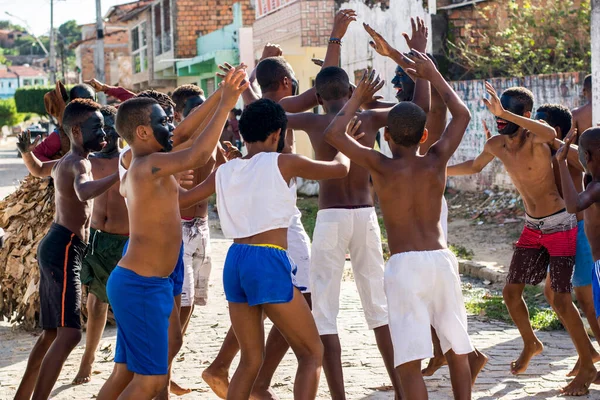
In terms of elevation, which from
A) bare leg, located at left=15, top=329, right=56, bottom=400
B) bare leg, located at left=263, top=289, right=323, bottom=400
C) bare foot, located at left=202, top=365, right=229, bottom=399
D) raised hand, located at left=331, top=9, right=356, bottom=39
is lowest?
bare foot, located at left=202, top=365, right=229, bottom=399

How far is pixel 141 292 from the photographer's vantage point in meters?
4.73

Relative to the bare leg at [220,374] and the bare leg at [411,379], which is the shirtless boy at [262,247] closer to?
the bare leg at [411,379]

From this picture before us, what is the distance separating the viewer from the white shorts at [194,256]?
238 inches

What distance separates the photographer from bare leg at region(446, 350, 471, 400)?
487cm

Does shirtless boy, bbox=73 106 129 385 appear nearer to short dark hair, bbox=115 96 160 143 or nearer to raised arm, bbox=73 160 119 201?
raised arm, bbox=73 160 119 201

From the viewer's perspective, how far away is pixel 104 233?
21.2 feet

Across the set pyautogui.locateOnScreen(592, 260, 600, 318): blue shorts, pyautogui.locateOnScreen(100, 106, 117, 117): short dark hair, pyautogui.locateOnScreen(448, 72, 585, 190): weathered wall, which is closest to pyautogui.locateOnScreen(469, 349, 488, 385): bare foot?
pyautogui.locateOnScreen(592, 260, 600, 318): blue shorts

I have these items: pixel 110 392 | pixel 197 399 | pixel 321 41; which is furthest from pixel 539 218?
pixel 321 41

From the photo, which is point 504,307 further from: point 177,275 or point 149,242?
point 149,242

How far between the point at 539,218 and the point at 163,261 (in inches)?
109

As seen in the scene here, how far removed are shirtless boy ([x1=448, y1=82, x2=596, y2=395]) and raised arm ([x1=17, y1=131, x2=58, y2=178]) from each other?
9.36ft

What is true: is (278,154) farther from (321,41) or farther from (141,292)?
(321,41)

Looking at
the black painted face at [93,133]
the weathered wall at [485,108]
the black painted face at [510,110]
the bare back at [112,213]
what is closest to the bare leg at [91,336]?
the bare back at [112,213]

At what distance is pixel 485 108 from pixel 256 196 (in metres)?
10.9
